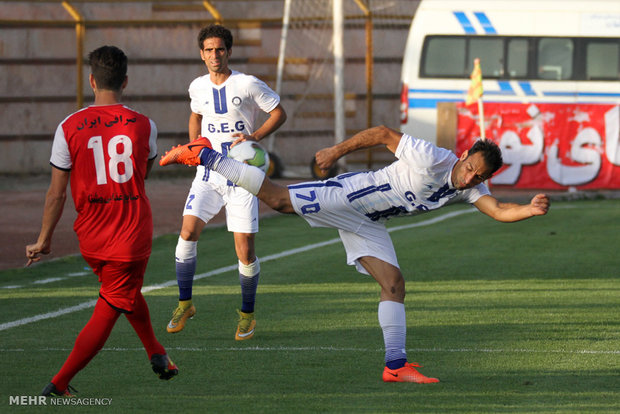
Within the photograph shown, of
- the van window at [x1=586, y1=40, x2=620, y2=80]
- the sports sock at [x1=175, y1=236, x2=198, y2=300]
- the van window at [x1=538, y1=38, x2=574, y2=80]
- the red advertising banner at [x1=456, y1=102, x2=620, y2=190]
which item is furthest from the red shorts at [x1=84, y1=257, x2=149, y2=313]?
the van window at [x1=586, y1=40, x2=620, y2=80]

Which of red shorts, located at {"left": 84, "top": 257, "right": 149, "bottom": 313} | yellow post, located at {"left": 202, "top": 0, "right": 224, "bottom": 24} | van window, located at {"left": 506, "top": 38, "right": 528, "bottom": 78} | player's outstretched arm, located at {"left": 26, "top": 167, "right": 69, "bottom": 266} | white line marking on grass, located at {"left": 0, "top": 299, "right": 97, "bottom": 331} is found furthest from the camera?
yellow post, located at {"left": 202, "top": 0, "right": 224, "bottom": 24}

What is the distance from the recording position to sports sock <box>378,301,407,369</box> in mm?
6727

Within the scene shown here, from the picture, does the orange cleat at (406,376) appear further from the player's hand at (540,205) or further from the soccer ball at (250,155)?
the soccer ball at (250,155)

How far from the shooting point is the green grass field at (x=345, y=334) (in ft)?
20.8

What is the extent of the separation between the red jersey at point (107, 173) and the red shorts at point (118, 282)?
52 millimetres

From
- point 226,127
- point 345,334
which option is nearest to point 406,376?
point 345,334

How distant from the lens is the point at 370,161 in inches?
1024

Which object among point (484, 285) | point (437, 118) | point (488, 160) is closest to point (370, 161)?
point (437, 118)

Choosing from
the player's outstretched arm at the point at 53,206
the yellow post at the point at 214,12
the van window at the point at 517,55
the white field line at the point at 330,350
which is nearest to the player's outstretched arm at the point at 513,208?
the white field line at the point at 330,350

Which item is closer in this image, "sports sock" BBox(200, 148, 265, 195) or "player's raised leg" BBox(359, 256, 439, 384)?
"player's raised leg" BBox(359, 256, 439, 384)

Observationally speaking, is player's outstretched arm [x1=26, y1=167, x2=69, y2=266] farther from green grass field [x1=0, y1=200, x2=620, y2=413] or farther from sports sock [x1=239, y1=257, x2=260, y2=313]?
sports sock [x1=239, y1=257, x2=260, y2=313]

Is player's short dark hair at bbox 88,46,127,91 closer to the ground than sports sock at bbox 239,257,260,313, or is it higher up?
higher up

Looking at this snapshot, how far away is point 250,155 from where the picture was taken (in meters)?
7.52

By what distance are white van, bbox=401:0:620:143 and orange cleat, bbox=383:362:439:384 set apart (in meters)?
15.6
